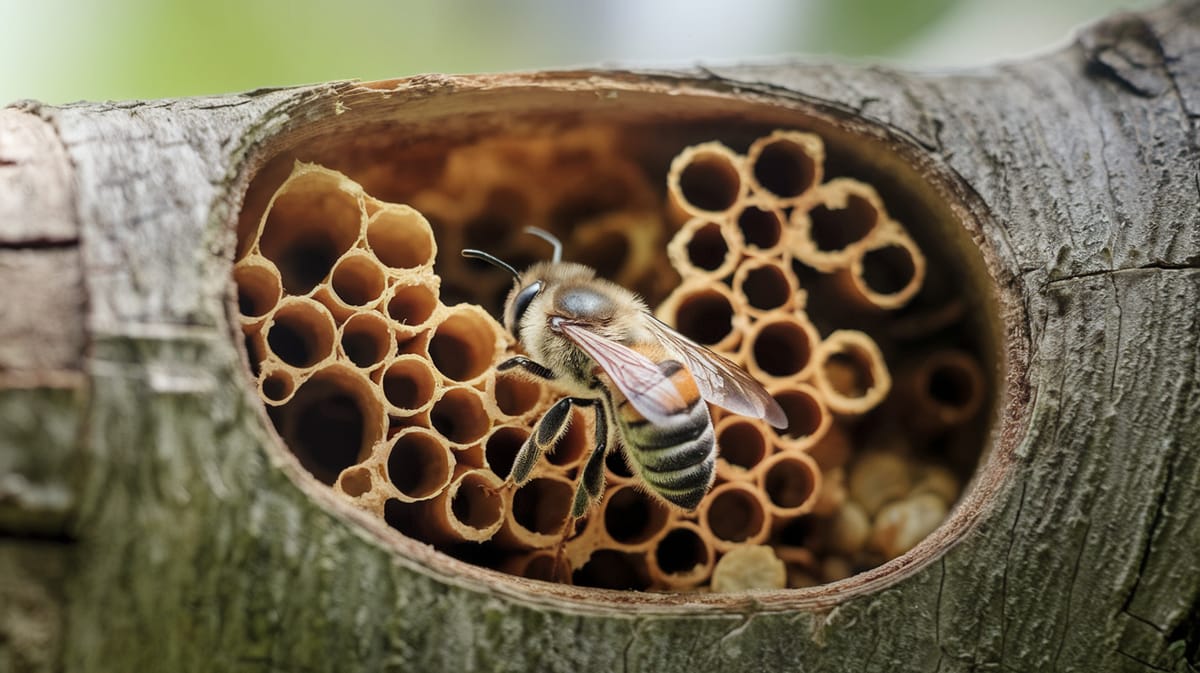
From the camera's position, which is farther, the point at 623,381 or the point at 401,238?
the point at 401,238

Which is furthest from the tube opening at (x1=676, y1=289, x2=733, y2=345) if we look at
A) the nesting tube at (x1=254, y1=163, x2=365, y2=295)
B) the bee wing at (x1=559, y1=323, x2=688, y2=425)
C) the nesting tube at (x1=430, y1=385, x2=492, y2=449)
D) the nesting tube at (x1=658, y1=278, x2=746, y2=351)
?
the nesting tube at (x1=254, y1=163, x2=365, y2=295)

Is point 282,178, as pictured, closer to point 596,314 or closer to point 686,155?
point 596,314

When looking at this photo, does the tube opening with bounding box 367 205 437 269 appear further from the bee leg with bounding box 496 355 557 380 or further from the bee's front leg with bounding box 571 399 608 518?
the bee's front leg with bounding box 571 399 608 518

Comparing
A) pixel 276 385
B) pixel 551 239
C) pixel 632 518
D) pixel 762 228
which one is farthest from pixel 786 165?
pixel 276 385

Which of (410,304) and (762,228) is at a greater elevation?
(762,228)

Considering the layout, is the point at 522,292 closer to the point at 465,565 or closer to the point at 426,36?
the point at 465,565

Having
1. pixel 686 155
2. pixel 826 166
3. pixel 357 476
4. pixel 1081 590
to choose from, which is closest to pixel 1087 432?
pixel 1081 590

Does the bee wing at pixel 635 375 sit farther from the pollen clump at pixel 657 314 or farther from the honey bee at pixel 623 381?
the pollen clump at pixel 657 314
